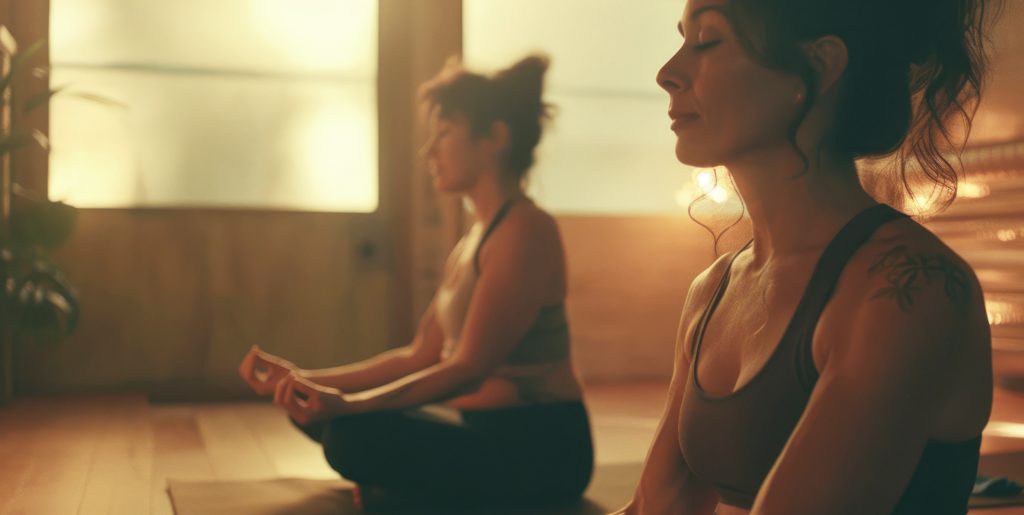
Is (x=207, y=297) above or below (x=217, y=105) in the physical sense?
below

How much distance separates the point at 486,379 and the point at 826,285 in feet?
4.45

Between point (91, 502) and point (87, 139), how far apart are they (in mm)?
2041

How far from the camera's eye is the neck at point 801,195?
2.60ft

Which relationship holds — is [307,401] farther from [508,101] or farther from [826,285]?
[826,285]

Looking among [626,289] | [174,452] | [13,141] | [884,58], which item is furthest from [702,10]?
[626,289]

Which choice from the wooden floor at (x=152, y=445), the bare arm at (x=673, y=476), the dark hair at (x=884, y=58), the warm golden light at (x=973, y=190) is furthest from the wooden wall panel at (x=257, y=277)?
the dark hair at (x=884, y=58)

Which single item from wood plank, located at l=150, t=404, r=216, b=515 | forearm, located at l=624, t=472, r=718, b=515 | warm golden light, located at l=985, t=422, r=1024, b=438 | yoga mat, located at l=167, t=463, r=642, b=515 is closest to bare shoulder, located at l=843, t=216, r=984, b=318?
forearm, located at l=624, t=472, r=718, b=515

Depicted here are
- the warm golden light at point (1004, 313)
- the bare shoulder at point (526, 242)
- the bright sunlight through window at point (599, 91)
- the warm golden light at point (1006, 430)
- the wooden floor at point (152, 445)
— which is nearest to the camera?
the bare shoulder at point (526, 242)

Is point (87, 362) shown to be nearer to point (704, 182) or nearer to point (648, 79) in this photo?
point (648, 79)

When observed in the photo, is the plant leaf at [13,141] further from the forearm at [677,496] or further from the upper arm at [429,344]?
the forearm at [677,496]

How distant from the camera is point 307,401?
1957mm

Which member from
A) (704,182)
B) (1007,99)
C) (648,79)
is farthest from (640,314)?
(704,182)

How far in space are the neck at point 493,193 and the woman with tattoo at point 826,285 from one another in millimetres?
1267

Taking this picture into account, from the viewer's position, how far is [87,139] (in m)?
3.87
